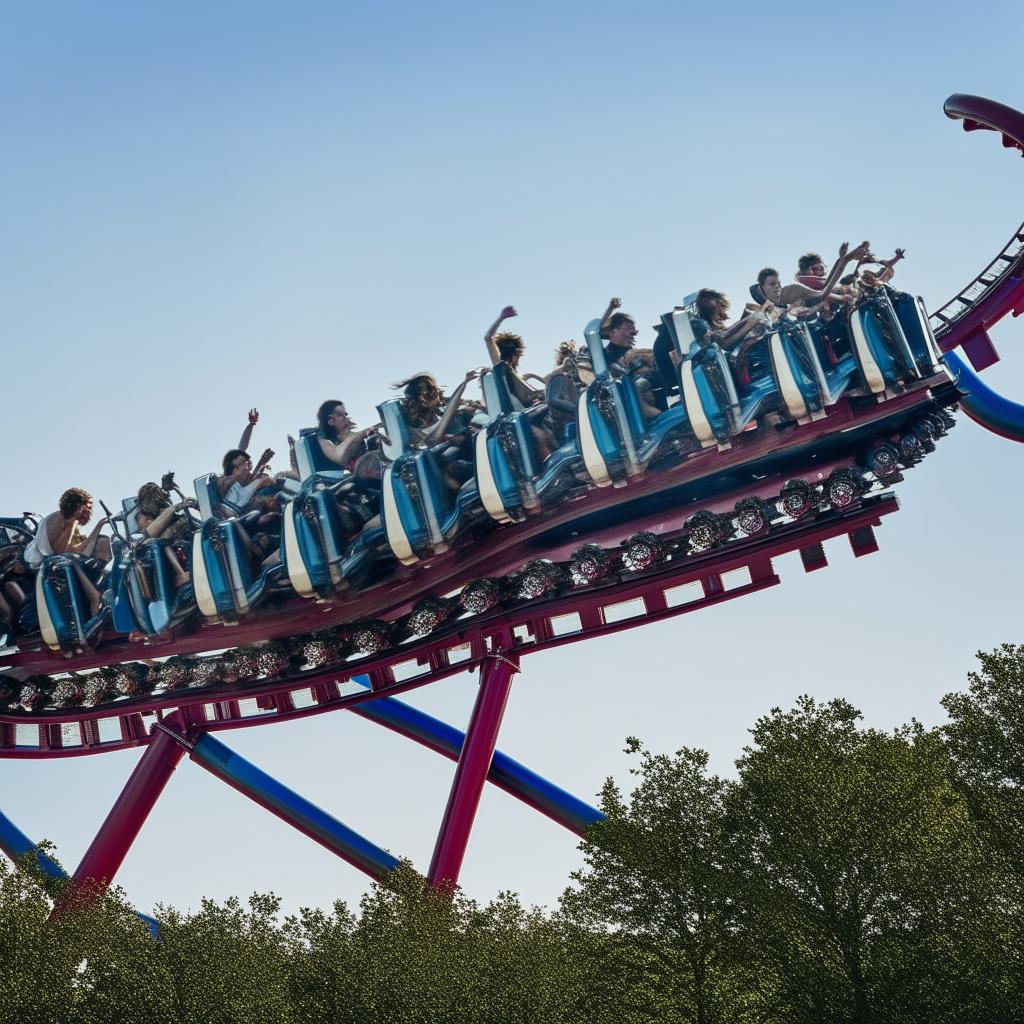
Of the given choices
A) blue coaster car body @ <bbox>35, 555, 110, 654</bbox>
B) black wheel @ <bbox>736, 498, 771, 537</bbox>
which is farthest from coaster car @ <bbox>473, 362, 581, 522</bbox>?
blue coaster car body @ <bbox>35, 555, 110, 654</bbox>

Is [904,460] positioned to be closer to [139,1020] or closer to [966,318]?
[966,318]

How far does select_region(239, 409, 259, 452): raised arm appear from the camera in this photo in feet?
47.9

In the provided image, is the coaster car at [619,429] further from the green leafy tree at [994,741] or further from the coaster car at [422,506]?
the green leafy tree at [994,741]

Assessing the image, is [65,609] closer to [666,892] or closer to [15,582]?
[15,582]

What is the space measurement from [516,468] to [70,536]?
20.0ft

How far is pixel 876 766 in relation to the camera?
1118cm

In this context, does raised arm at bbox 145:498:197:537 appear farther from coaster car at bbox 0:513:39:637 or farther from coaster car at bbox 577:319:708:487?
coaster car at bbox 577:319:708:487

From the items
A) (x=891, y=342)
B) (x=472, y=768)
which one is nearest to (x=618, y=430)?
(x=891, y=342)

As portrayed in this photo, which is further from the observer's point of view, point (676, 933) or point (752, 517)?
point (752, 517)

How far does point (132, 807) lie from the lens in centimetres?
1427

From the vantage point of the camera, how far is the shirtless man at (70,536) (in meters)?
15.1

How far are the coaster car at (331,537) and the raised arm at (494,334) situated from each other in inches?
68.6

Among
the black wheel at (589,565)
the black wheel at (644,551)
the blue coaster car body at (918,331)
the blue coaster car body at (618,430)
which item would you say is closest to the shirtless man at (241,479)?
the black wheel at (589,565)

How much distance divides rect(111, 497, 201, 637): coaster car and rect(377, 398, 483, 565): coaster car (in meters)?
2.47
